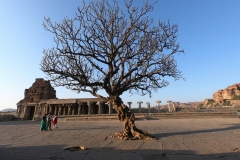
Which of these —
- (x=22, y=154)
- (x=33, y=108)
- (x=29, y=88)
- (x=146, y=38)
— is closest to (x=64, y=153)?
(x=22, y=154)

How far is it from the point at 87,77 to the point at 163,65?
17.0ft

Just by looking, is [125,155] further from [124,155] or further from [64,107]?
[64,107]

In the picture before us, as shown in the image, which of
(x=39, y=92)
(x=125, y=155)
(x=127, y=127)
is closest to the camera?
(x=125, y=155)

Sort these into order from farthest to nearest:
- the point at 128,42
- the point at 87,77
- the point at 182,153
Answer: the point at 87,77
the point at 128,42
the point at 182,153

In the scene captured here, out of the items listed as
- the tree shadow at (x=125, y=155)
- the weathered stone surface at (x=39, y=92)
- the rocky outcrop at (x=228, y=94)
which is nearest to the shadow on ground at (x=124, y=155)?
the tree shadow at (x=125, y=155)

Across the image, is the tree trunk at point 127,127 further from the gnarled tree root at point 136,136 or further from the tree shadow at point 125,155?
the tree shadow at point 125,155

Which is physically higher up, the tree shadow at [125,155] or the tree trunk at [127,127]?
the tree trunk at [127,127]

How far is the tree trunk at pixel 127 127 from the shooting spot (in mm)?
9195

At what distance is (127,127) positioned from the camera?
991 centimetres

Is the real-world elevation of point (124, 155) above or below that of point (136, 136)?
below

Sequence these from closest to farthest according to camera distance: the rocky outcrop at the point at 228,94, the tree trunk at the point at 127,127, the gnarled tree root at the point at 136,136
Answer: the gnarled tree root at the point at 136,136 < the tree trunk at the point at 127,127 < the rocky outcrop at the point at 228,94

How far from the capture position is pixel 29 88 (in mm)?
48781

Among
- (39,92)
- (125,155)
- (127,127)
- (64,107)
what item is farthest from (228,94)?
(125,155)

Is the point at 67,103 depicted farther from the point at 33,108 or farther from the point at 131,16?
the point at 131,16
